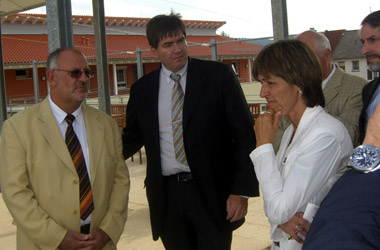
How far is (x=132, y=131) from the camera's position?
3.02m

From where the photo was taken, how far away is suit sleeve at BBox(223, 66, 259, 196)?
2.60m

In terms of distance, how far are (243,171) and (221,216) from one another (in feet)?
1.12

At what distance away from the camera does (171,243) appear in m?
2.83

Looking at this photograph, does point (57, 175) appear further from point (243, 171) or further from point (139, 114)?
point (243, 171)

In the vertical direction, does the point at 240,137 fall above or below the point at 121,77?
below

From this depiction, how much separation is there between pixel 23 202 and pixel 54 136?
0.40m

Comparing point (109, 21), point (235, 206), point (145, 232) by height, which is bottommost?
point (145, 232)

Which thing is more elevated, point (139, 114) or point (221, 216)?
point (139, 114)

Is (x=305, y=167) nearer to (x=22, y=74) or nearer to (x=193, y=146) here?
(x=193, y=146)

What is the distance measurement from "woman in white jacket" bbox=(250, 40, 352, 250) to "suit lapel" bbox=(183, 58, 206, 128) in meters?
0.67

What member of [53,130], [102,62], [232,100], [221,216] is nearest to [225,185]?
[221,216]

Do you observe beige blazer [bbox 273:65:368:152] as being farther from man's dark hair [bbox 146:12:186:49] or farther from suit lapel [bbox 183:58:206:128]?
man's dark hair [bbox 146:12:186:49]

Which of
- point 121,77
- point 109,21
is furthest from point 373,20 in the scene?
point 109,21

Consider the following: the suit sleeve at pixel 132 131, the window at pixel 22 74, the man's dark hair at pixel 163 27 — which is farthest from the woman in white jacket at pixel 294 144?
the window at pixel 22 74
